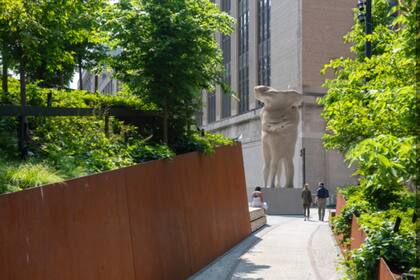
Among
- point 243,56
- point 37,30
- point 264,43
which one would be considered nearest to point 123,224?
point 37,30

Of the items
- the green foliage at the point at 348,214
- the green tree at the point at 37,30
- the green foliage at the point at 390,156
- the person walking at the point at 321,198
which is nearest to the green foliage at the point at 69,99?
the green tree at the point at 37,30

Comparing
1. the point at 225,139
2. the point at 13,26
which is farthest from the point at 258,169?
the point at 13,26

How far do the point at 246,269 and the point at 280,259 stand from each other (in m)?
1.55

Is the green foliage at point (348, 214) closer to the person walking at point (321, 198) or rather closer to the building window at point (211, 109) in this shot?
the person walking at point (321, 198)

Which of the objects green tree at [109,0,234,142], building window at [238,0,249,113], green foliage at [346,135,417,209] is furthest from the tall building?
green foliage at [346,135,417,209]

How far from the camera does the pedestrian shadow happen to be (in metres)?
11.2

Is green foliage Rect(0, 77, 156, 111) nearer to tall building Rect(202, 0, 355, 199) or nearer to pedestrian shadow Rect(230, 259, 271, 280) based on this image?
pedestrian shadow Rect(230, 259, 271, 280)

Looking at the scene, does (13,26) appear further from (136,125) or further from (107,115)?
(136,125)

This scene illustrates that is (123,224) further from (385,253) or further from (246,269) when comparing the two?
(246,269)

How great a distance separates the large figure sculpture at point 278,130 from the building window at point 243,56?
23.2 metres

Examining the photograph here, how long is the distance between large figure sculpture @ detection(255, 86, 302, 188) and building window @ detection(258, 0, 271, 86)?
1971cm

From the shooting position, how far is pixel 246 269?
1209cm

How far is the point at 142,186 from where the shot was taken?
9.68 metres

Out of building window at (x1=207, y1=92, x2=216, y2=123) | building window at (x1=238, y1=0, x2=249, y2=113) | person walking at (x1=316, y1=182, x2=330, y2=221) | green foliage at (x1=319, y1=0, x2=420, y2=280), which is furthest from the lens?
building window at (x1=207, y1=92, x2=216, y2=123)
